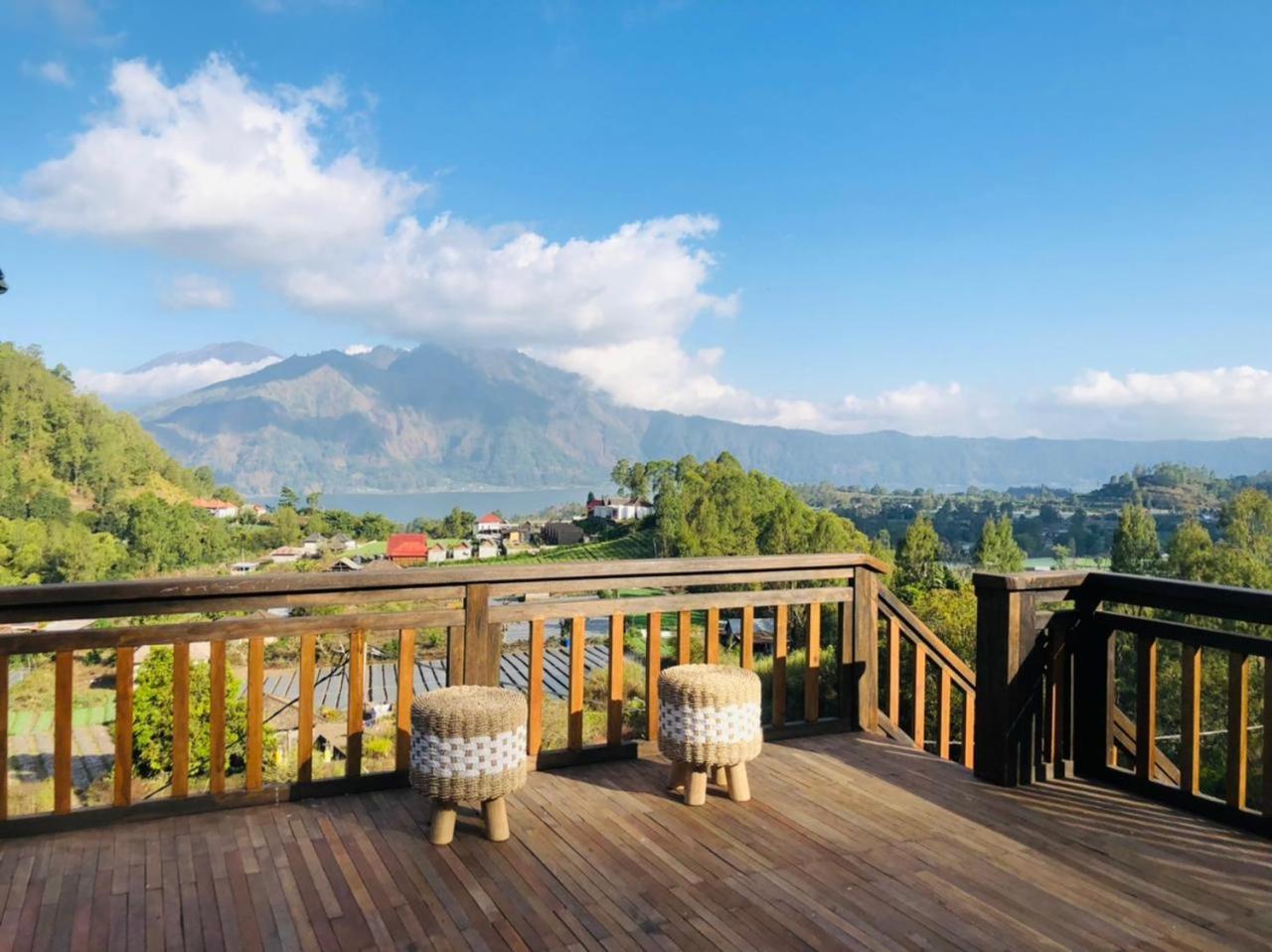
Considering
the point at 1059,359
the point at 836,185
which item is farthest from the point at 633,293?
the point at 1059,359

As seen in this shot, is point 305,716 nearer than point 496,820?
No

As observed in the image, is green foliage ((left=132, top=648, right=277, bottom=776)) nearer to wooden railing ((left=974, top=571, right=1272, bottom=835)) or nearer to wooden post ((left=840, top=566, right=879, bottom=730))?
wooden post ((left=840, top=566, right=879, bottom=730))

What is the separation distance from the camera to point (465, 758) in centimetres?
262

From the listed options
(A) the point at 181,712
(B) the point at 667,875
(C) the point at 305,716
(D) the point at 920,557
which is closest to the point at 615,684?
(B) the point at 667,875

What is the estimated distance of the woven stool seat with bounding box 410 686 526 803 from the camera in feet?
8.58

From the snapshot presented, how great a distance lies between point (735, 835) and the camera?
9.04 ft

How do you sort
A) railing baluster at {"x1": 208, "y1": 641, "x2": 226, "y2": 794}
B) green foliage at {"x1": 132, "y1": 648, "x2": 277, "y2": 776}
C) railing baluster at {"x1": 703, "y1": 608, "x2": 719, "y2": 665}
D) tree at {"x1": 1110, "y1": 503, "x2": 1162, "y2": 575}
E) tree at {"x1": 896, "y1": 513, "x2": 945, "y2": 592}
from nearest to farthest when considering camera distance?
railing baluster at {"x1": 208, "y1": 641, "x2": 226, "y2": 794} → railing baluster at {"x1": 703, "y1": 608, "x2": 719, "y2": 665} → green foliage at {"x1": 132, "y1": 648, "x2": 277, "y2": 776} → tree at {"x1": 1110, "y1": 503, "x2": 1162, "y2": 575} → tree at {"x1": 896, "y1": 513, "x2": 945, "y2": 592}

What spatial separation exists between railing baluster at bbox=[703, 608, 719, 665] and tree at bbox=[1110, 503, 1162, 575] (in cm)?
4616

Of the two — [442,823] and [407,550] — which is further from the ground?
[442,823]

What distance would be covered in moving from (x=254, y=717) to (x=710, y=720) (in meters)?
1.70

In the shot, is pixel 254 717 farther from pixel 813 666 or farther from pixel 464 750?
pixel 813 666

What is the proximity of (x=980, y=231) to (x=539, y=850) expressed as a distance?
34161 mm

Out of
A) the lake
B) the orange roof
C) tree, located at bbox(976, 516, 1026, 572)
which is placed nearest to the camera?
the orange roof

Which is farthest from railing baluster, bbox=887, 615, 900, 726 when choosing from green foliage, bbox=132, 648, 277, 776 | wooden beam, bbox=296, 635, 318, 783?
green foliage, bbox=132, 648, 277, 776
